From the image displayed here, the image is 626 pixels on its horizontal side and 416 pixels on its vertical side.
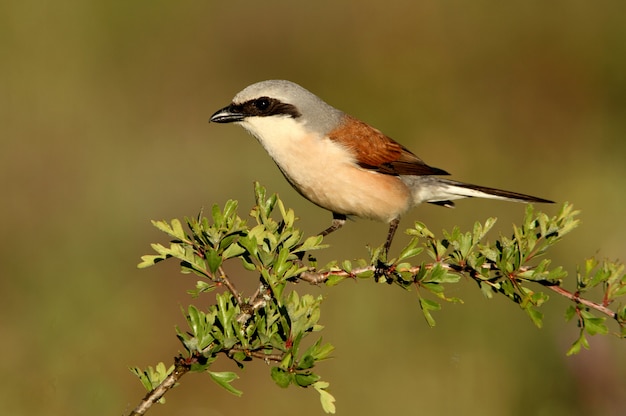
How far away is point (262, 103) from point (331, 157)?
0.54m

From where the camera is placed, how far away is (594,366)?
4.20m

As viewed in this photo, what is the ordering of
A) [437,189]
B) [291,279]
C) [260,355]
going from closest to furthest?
[260,355], [291,279], [437,189]

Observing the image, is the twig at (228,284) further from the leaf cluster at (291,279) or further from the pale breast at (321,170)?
the pale breast at (321,170)

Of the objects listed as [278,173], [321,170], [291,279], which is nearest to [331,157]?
[321,170]

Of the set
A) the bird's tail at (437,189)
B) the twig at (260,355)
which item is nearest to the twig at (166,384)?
the twig at (260,355)

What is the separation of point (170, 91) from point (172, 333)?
413 centimetres

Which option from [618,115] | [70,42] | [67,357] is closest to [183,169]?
[70,42]

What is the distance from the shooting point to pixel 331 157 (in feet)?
15.9

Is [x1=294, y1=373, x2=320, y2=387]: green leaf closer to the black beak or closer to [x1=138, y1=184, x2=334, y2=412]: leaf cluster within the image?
[x1=138, y1=184, x2=334, y2=412]: leaf cluster

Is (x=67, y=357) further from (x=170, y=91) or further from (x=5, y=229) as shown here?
(x=170, y=91)

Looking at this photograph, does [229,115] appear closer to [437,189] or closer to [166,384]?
[437,189]

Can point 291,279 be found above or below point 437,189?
above

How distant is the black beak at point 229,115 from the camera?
4.70 meters

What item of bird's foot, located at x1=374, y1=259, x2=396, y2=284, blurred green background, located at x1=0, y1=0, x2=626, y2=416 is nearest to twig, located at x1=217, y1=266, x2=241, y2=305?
bird's foot, located at x1=374, y1=259, x2=396, y2=284
